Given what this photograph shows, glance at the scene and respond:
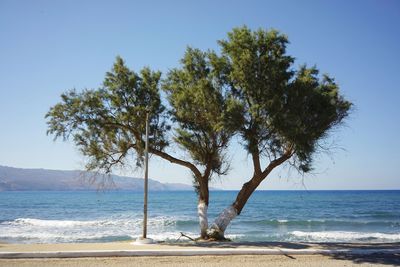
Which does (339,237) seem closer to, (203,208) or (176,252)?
(203,208)

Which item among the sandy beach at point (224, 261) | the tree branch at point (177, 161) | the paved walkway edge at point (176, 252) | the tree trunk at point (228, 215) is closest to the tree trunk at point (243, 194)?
the tree trunk at point (228, 215)

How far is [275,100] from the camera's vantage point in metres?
14.8

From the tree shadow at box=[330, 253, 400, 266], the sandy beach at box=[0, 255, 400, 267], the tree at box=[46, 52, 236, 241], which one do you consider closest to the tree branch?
the tree at box=[46, 52, 236, 241]

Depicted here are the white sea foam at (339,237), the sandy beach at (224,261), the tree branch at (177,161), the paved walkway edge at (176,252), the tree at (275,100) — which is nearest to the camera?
the sandy beach at (224,261)

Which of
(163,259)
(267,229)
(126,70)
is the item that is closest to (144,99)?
(126,70)

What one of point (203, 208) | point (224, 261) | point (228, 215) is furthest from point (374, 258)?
point (203, 208)

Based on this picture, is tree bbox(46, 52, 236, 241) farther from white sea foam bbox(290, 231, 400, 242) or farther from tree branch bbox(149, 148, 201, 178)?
white sea foam bbox(290, 231, 400, 242)

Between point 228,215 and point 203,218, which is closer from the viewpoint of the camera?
point 228,215

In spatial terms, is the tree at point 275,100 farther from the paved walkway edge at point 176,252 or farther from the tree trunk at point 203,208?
the paved walkway edge at point 176,252

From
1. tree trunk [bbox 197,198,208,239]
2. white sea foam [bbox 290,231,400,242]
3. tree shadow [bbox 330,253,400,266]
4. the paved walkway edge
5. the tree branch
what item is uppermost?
the tree branch

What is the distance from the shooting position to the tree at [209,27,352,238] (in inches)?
583

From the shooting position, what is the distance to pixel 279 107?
14750 mm

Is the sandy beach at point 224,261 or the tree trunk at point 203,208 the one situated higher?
the tree trunk at point 203,208

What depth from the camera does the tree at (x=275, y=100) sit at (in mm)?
14805
